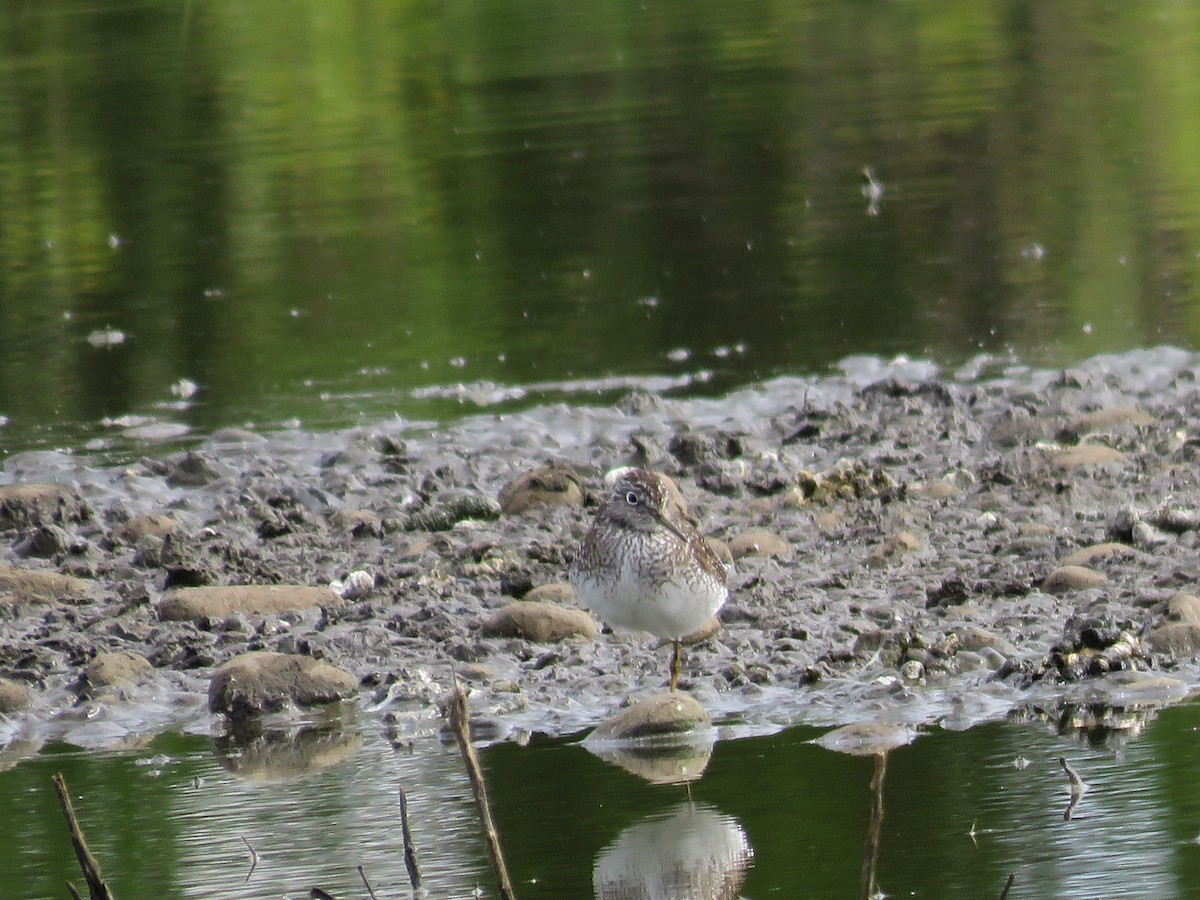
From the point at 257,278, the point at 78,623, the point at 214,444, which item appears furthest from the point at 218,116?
the point at 78,623

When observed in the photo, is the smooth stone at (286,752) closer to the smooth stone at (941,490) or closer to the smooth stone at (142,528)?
the smooth stone at (142,528)

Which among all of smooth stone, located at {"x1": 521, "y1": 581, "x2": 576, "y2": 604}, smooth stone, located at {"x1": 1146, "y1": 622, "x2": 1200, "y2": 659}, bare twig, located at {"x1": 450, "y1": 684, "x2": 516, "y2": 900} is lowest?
smooth stone, located at {"x1": 521, "y1": 581, "x2": 576, "y2": 604}

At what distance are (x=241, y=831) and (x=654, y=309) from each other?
8624 millimetres

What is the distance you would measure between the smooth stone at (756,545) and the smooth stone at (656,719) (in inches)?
77.4

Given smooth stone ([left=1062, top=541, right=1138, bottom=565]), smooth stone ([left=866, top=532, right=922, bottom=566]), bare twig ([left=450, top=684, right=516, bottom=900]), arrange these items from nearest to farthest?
bare twig ([left=450, top=684, right=516, bottom=900]) → smooth stone ([left=1062, top=541, right=1138, bottom=565]) → smooth stone ([left=866, top=532, right=922, bottom=566])

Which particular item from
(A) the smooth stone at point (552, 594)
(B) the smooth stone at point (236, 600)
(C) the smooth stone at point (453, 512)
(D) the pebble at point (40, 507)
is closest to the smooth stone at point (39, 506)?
(D) the pebble at point (40, 507)

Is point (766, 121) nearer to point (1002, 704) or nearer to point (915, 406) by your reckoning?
point (915, 406)

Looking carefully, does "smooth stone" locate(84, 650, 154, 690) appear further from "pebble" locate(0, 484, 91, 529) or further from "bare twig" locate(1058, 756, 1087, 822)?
"bare twig" locate(1058, 756, 1087, 822)

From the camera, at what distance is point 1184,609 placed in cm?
702

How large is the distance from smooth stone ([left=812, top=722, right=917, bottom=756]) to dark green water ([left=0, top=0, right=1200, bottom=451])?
559 cm

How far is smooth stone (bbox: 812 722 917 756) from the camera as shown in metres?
6.18

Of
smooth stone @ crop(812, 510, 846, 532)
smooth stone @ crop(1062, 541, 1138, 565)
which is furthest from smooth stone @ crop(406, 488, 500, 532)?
smooth stone @ crop(1062, 541, 1138, 565)

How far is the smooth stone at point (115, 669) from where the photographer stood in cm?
734

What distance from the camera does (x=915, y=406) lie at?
10617mm
